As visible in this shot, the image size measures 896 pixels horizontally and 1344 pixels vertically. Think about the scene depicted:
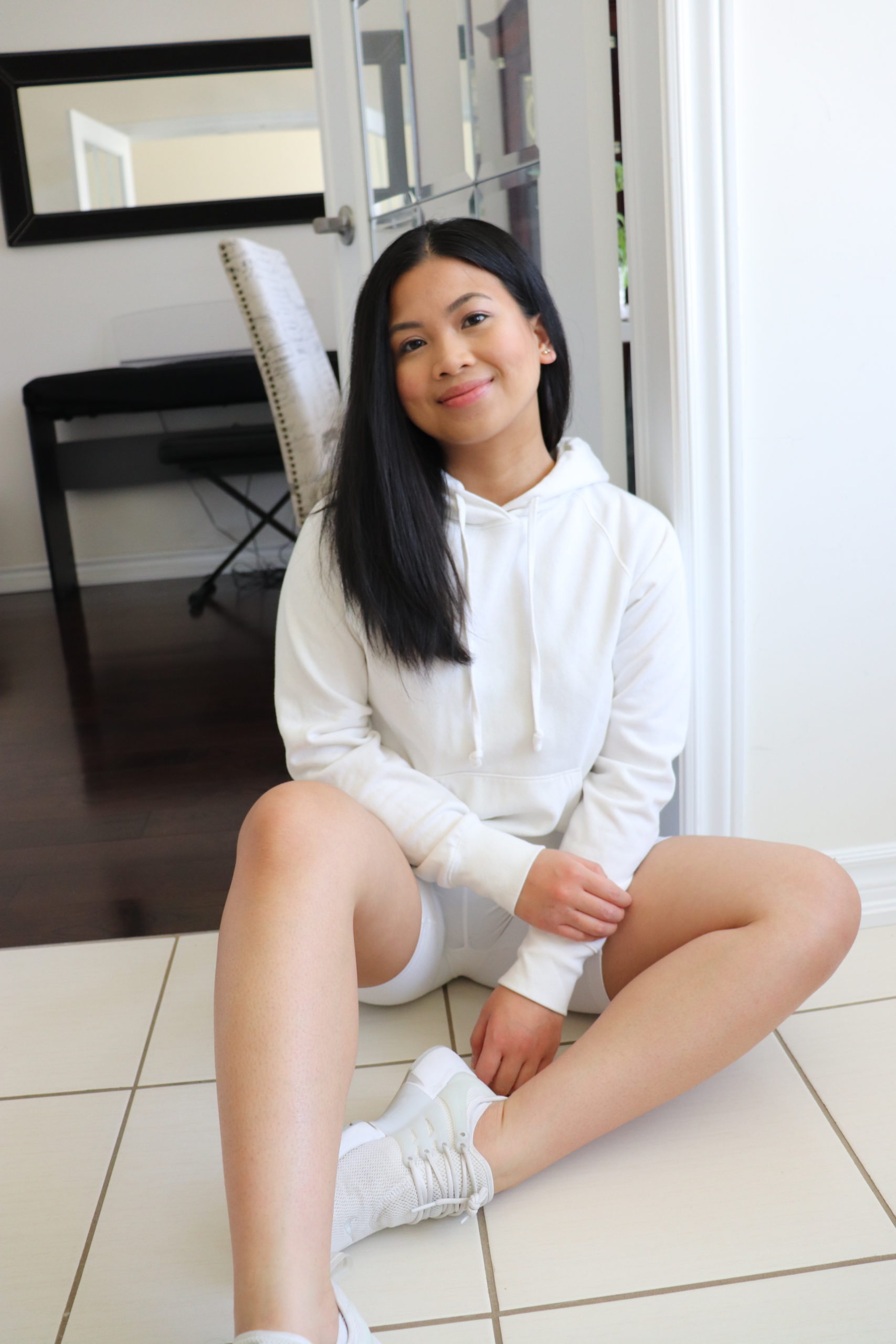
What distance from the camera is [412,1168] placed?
0.91m

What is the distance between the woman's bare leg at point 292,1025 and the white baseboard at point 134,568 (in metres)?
3.25

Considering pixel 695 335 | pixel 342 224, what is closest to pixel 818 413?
pixel 695 335

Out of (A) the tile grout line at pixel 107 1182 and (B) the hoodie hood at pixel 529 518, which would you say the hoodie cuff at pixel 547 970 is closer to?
(B) the hoodie hood at pixel 529 518

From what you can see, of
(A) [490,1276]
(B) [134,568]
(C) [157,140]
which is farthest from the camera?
(B) [134,568]

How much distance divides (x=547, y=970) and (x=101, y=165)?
3.75 metres

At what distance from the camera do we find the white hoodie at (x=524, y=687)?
1104 mm

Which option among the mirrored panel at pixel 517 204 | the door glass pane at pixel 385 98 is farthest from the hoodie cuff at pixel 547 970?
the door glass pane at pixel 385 98

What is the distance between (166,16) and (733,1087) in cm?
404

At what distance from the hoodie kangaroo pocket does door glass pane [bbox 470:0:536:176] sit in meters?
0.82

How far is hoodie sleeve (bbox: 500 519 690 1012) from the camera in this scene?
1.10m

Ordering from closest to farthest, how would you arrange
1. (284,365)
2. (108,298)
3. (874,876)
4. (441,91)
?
1. (874,876)
2. (441,91)
3. (284,365)
4. (108,298)

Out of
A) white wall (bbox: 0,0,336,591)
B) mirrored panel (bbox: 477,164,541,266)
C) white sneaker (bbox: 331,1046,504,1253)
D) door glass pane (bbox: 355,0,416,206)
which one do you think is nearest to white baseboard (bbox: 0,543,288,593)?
white wall (bbox: 0,0,336,591)

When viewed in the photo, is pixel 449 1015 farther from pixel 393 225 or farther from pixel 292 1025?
pixel 393 225

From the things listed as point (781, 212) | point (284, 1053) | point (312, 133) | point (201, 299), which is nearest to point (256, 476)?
point (201, 299)
